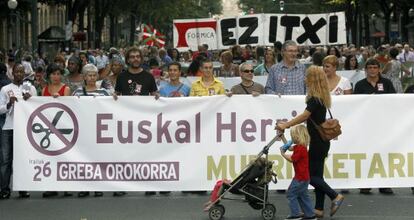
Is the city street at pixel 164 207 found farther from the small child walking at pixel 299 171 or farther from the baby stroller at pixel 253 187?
the small child walking at pixel 299 171

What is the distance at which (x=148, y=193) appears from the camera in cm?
1210

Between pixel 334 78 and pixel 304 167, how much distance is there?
8.36ft

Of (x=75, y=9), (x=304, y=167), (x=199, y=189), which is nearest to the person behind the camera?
(x=304, y=167)

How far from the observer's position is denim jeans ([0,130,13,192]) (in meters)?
11.7

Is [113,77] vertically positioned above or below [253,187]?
above

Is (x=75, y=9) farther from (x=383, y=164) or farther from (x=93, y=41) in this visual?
(x=383, y=164)

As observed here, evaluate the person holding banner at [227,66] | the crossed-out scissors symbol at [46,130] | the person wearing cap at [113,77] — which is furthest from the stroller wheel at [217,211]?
the person holding banner at [227,66]

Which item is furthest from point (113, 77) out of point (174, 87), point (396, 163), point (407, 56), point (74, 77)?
point (407, 56)

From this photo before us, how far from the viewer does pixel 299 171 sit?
966 centimetres

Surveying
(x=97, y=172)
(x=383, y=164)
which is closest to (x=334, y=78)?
(x=383, y=164)

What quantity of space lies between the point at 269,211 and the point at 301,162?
2.09 feet

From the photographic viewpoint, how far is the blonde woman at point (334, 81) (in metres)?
11.8

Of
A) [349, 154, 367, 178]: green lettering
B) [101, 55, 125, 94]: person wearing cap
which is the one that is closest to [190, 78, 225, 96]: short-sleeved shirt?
[101, 55, 125, 94]: person wearing cap

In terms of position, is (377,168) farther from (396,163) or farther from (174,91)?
(174,91)
